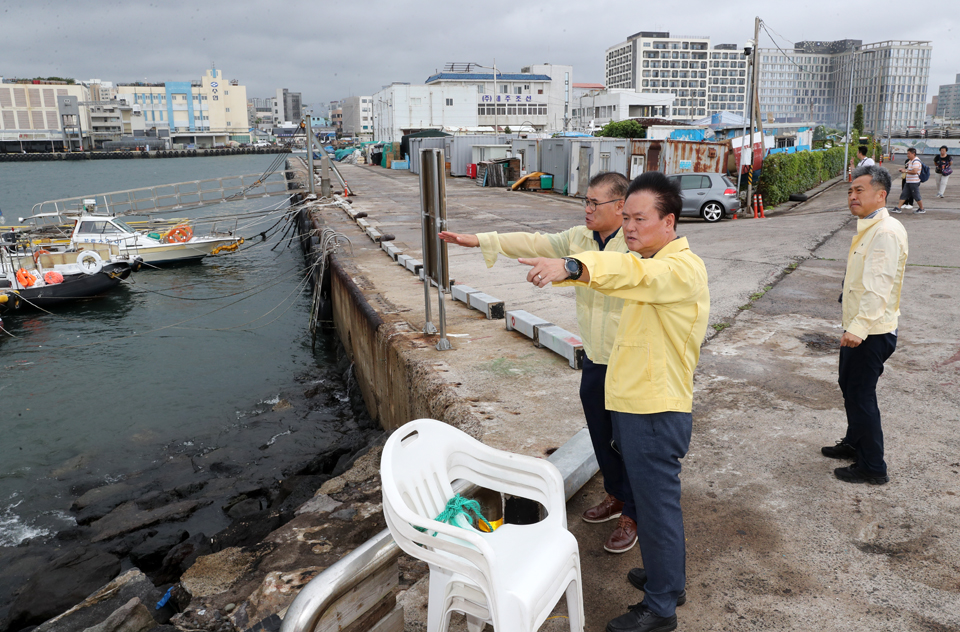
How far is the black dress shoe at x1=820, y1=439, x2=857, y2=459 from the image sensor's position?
4.11 metres

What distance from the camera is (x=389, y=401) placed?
7.47m

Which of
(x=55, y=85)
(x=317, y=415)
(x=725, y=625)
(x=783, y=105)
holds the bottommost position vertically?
(x=317, y=415)

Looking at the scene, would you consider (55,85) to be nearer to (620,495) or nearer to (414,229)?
(414,229)

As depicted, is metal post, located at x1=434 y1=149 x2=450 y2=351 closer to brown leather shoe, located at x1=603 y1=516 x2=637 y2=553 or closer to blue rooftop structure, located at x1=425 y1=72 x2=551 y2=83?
brown leather shoe, located at x1=603 y1=516 x2=637 y2=553

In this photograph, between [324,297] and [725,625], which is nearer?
[725,625]

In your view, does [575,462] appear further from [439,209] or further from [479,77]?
[479,77]

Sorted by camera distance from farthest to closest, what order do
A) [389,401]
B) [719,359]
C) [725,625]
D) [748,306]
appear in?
[748,306] < [389,401] < [719,359] < [725,625]

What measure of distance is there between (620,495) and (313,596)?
1.74 m

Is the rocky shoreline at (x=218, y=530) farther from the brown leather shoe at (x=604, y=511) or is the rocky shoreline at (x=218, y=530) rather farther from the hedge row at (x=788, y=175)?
the hedge row at (x=788, y=175)

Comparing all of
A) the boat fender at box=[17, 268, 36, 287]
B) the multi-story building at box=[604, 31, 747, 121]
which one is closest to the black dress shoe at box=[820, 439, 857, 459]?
the boat fender at box=[17, 268, 36, 287]

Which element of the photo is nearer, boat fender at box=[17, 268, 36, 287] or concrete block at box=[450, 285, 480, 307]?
concrete block at box=[450, 285, 480, 307]

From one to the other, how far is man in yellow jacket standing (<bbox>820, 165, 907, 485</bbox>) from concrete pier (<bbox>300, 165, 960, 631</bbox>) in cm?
26

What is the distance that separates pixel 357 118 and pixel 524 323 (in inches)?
5780

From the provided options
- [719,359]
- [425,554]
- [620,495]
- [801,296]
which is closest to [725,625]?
[620,495]
